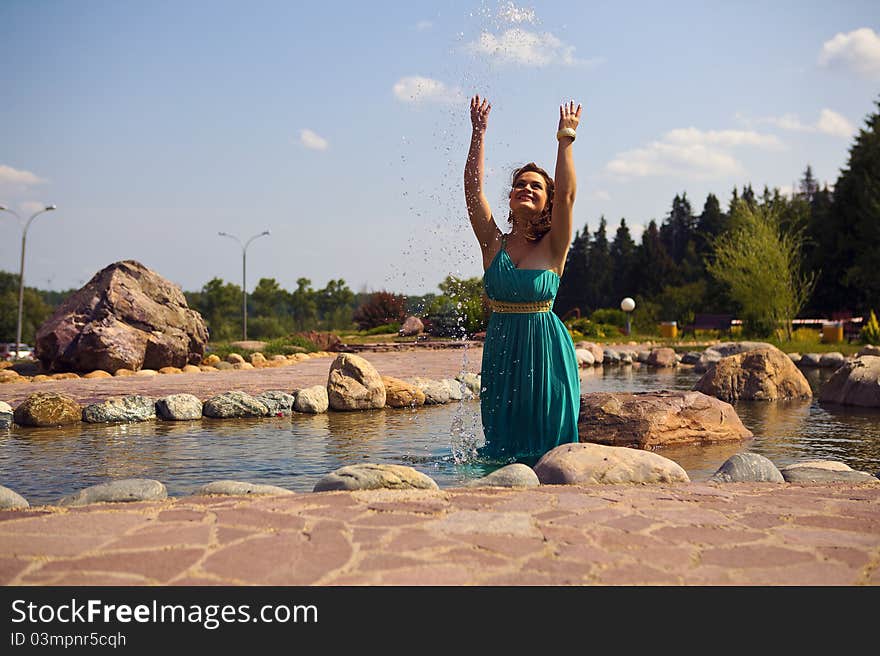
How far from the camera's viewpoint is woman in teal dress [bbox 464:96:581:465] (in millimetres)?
5332

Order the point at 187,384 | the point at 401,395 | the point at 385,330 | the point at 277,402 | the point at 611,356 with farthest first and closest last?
the point at 385,330, the point at 611,356, the point at 187,384, the point at 401,395, the point at 277,402

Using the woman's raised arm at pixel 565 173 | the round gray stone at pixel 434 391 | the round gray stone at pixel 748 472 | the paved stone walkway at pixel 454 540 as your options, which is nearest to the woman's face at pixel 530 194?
the woman's raised arm at pixel 565 173

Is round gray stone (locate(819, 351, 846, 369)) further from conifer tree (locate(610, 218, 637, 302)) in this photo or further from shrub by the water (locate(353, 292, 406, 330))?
conifer tree (locate(610, 218, 637, 302))

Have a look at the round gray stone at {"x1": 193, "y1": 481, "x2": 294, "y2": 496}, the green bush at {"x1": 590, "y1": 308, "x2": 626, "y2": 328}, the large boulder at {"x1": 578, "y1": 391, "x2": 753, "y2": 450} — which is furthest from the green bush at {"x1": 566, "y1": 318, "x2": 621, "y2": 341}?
the round gray stone at {"x1": 193, "y1": 481, "x2": 294, "y2": 496}

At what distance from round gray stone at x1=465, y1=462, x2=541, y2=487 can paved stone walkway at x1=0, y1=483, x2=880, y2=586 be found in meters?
0.24

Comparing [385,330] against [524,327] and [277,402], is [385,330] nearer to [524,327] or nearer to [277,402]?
[277,402]

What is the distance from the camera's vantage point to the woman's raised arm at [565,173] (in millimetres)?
5020

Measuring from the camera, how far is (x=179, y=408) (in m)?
8.41

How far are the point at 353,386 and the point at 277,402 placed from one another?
914mm

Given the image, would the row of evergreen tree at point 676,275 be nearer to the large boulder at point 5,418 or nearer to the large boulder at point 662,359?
the large boulder at point 662,359

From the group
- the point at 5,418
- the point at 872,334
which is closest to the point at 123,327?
the point at 5,418
